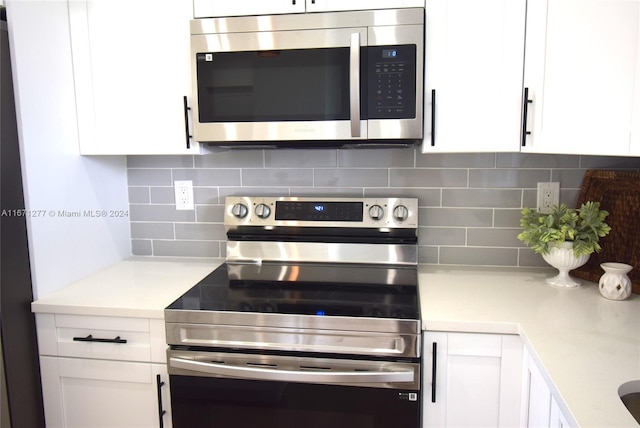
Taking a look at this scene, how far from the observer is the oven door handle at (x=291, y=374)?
4.62ft

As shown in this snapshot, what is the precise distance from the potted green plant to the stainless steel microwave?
53cm

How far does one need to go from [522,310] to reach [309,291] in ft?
2.21

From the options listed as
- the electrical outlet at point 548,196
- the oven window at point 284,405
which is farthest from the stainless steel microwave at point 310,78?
the oven window at point 284,405

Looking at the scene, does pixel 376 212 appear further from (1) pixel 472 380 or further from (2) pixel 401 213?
(1) pixel 472 380

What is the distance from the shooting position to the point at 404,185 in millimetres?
1980

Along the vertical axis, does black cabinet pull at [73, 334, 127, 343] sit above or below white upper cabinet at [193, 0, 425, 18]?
below

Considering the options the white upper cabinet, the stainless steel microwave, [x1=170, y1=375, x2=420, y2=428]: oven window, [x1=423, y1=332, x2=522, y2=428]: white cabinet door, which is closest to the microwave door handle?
the stainless steel microwave

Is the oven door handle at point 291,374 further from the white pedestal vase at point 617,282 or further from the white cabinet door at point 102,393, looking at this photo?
the white pedestal vase at point 617,282

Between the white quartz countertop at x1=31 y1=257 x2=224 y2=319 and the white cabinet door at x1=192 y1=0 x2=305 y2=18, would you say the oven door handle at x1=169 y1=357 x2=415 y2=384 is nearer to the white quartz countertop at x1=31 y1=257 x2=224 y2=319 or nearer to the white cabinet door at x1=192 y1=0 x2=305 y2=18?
the white quartz countertop at x1=31 y1=257 x2=224 y2=319

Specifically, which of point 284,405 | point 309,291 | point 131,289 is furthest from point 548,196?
point 131,289

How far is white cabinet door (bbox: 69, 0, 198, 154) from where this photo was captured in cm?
173

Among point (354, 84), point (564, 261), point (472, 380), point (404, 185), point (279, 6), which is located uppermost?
point (279, 6)

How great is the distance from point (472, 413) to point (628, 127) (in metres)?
0.90

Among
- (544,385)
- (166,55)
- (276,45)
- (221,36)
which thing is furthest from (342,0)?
(544,385)
